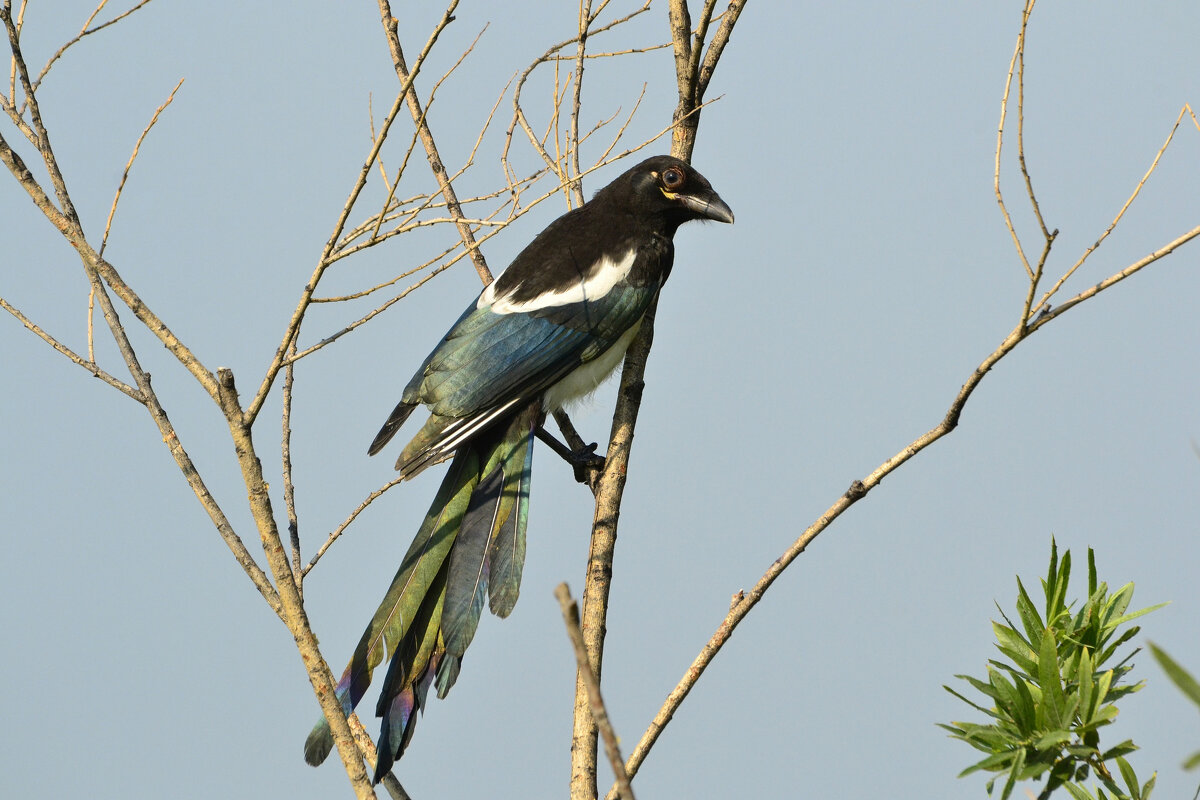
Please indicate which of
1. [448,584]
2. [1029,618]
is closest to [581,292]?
[448,584]

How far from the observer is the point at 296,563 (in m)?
2.75

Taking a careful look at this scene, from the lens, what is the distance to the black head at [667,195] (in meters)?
3.90

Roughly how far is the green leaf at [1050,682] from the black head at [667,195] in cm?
227

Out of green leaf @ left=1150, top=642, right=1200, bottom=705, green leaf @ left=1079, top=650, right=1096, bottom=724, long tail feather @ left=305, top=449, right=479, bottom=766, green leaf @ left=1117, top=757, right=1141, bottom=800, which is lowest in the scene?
green leaf @ left=1150, top=642, right=1200, bottom=705

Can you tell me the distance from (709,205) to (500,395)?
1004mm

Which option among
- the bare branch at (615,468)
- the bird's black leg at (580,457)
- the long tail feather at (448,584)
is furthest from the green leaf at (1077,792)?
the bird's black leg at (580,457)

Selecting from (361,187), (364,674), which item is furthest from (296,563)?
(361,187)

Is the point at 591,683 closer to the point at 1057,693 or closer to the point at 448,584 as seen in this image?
the point at 1057,693

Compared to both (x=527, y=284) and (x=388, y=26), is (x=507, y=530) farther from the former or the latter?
(x=388, y=26)

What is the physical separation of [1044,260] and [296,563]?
5.81ft

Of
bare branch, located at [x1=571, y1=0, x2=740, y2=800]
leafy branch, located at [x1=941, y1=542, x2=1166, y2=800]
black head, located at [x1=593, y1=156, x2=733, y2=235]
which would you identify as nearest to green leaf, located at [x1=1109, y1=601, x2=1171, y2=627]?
leafy branch, located at [x1=941, y1=542, x2=1166, y2=800]

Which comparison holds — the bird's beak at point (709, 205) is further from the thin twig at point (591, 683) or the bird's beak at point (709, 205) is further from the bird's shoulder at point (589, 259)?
the thin twig at point (591, 683)

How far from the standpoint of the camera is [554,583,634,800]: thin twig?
118 centimetres

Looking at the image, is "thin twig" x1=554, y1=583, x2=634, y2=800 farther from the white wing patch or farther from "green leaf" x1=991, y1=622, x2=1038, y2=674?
the white wing patch
